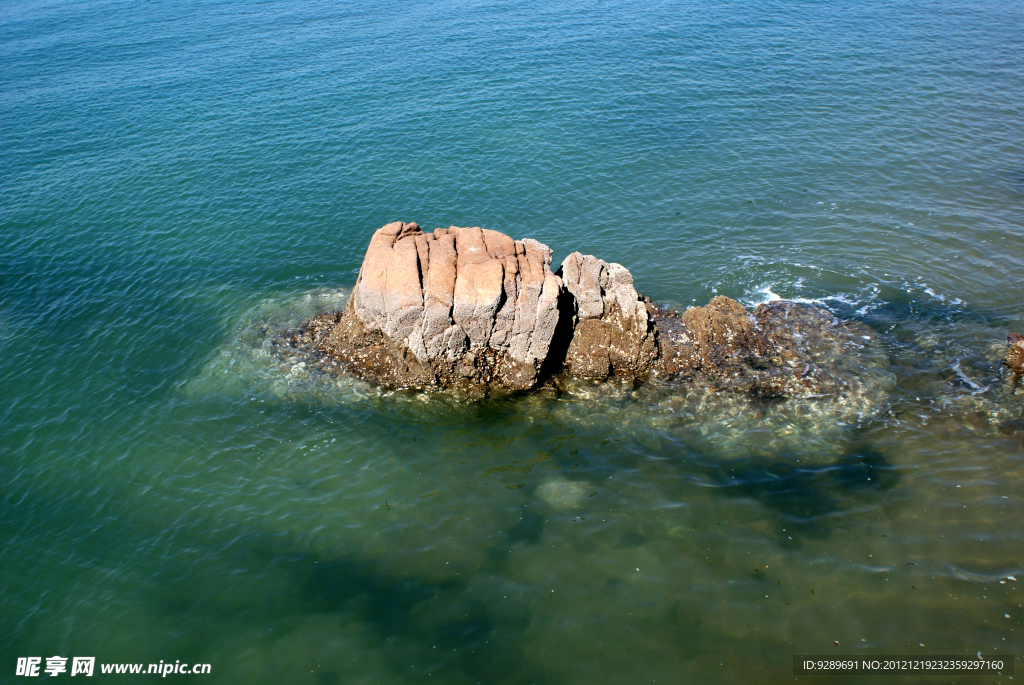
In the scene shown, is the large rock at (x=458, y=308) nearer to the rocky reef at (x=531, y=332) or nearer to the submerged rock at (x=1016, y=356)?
the rocky reef at (x=531, y=332)

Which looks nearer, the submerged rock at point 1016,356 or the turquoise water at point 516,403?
the turquoise water at point 516,403

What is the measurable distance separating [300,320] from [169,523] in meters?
14.0

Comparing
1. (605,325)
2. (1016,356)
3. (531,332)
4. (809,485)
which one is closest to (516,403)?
(531,332)

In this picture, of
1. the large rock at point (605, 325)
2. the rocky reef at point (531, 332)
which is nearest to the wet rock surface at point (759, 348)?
the rocky reef at point (531, 332)

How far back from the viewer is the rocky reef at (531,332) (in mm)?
27438

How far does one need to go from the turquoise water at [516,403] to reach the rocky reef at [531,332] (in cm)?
157

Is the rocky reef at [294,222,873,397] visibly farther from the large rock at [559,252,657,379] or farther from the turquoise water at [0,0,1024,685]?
the turquoise water at [0,0,1024,685]

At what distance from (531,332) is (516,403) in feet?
11.2

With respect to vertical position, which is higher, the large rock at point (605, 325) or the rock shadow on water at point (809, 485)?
the large rock at point (605, 325)

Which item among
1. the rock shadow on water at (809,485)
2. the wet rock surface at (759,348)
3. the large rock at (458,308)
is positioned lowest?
the rock shadow on water at (809,485)

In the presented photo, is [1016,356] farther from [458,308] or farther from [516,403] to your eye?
[458,308]

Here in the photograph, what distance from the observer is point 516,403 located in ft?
91.4

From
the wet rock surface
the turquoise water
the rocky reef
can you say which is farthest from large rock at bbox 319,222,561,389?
the wet rock surface

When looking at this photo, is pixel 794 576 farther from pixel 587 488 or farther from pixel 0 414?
pixel 0 414
